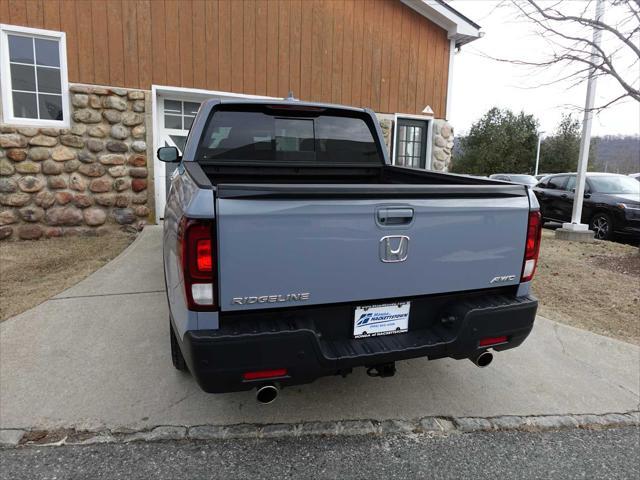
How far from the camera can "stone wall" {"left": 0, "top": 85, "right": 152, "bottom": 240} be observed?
773 cm

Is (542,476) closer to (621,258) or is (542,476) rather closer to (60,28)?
(621,258)

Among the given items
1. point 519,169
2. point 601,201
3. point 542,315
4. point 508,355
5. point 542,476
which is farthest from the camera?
point 519,169

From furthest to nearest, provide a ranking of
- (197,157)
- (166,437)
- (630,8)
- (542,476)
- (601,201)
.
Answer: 1. (601,201)
2. (630,8)
3. (197,157)
4. (166,437)
5. (542,476)

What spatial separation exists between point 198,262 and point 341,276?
73 cm

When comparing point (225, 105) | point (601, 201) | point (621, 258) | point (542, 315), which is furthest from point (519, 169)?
point (225, 105)

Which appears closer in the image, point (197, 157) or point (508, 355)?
point (197, 157)

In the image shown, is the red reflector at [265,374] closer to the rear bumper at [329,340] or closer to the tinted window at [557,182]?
the rear bumper at [329,340]

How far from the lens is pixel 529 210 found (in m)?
2.85

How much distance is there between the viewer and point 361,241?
7.88 ft

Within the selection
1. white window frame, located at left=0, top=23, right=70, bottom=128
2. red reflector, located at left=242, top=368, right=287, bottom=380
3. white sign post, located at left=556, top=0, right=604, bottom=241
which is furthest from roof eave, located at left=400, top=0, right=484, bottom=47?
red reflector, located at left=242, top=368, right=287, bottom=380

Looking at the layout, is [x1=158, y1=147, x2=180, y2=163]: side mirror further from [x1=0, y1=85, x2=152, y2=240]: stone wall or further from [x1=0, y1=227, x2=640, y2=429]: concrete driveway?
[x1=0, y1=85, x2=152, y2=240]: stone wall

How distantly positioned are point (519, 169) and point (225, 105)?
36457 mm

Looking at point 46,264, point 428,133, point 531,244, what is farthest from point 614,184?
point 46,264

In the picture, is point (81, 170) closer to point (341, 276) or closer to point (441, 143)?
point (341, 276)
